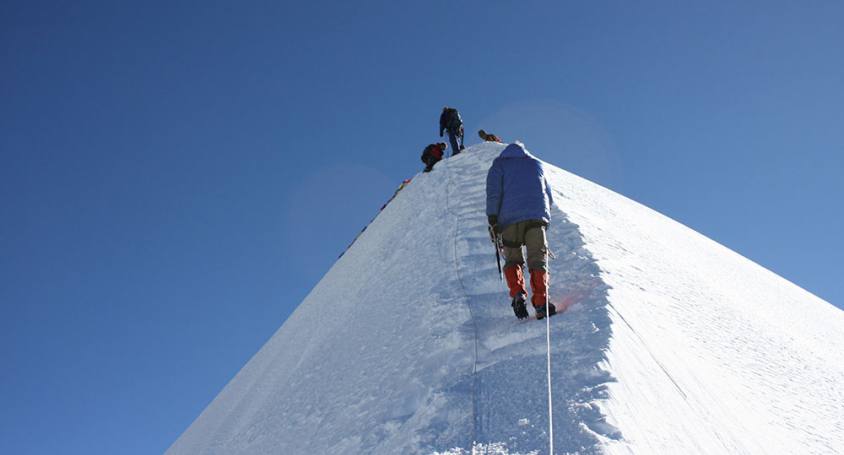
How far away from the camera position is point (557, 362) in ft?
10.2

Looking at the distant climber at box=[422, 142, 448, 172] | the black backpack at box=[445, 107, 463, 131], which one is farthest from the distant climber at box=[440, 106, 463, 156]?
the distant climber at box=[422, 142, 448, 172]

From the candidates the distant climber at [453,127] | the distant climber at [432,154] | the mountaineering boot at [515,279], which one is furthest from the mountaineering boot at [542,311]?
the distant climber at [453,127]

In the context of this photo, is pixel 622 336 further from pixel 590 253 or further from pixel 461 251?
pixel 461 251

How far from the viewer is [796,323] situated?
248 inches

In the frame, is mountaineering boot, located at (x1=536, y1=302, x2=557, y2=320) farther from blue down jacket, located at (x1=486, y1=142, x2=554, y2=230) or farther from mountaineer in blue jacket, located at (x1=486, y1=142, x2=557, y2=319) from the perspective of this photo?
blue down jacket, located at (x1=486, y1=142, x2=554, y2=230)

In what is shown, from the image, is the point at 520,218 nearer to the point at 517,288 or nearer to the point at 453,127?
the point at 517,288

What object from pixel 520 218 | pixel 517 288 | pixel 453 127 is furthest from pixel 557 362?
pixel 453 127

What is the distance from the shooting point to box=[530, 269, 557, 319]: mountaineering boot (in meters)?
3.77

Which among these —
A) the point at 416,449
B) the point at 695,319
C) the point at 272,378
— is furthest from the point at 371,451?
the point at 272,378

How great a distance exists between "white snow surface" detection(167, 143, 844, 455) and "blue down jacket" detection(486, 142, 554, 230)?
0.69 metres

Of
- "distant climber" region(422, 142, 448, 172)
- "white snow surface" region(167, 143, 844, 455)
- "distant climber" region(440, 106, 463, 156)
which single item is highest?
"distant climber" region(440, 106, 463, 156)

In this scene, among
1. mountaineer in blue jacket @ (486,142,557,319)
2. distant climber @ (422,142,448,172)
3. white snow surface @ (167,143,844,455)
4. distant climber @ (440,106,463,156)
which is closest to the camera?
white snow surface @ (167,143,844,455)

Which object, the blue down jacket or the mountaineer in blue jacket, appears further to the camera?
the blue down jacket

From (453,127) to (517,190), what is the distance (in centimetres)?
811
